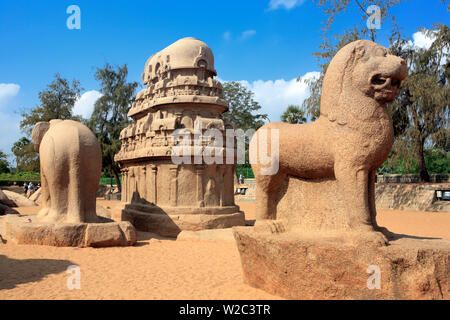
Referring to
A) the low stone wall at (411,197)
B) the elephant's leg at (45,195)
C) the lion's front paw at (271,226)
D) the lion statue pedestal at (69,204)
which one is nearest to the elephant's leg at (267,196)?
the lion's front paw at (271,226)

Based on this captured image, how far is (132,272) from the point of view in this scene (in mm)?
5449

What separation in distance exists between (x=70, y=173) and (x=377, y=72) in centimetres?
623

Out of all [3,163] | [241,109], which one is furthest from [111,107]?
[3,163]

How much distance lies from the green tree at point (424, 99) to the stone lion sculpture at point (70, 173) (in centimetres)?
1489

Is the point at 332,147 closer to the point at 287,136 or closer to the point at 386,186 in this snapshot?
the point at 287,136

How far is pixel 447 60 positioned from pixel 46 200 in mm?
17841

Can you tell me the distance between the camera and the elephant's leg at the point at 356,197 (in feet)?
12.4

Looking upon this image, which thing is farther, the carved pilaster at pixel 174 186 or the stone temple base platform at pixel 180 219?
the carved pilaster at pixel 174 186

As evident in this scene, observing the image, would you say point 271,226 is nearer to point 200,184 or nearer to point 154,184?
point 200,184

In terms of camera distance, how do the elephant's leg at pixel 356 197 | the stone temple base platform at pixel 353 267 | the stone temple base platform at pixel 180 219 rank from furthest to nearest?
the stone temple base platform at pixel 180 219, the elephant's leg at pixel 356 197, the stone temple base platform at pixel 353 267

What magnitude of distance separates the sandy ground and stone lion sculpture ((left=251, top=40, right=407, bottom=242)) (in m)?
1.55

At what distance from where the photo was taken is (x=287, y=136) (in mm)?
4379

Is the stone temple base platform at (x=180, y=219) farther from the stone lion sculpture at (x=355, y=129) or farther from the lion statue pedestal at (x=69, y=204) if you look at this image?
the stone lion sculpture at (x=355, y=129)
